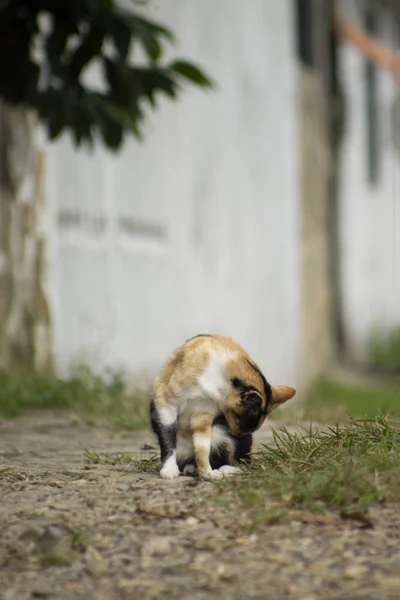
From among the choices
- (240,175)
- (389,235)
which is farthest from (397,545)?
(389,235)

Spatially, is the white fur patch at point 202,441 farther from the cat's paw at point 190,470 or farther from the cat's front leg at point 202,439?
the cat's paw at point 190,470

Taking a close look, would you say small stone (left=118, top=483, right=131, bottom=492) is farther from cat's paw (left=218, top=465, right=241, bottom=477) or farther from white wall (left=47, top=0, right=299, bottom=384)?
white wall (left=47, top=0, right=299, bottom=384)

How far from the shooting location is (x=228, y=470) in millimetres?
3697

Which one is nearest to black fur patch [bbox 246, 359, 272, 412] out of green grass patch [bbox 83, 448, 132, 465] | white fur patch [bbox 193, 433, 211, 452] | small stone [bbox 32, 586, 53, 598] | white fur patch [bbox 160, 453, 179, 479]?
white fur patch [bbox 193, 433, 211, 452]

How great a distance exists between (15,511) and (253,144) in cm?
713

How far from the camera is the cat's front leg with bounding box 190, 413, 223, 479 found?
12.0 feet

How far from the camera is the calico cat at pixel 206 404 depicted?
3627mm

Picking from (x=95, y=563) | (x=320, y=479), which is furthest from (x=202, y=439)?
(x=95, y=563)

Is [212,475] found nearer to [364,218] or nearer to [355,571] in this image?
[355,571]

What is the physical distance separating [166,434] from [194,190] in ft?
18.4

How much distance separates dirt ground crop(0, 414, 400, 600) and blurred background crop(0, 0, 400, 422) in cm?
226

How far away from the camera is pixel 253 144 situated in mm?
10094

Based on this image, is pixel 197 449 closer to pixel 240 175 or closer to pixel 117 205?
pixel 117 205

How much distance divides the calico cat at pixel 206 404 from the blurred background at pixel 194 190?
174 cm
